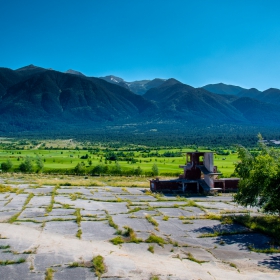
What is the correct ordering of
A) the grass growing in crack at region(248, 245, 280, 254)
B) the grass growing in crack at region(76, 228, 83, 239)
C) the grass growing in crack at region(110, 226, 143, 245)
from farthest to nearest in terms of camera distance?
the grass growing in crack at region(76, 228, 83, 239), the grass growing in crack at region(110, 226, 143, 245), the grass growing in crack at region(248, 245, 280, 254)

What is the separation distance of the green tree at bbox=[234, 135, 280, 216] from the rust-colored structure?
44.0 ft

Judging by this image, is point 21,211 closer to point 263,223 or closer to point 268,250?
point 263,223

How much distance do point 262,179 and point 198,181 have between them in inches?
741

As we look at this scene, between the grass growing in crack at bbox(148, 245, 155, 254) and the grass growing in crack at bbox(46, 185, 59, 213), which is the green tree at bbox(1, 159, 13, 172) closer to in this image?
the grass growing in crack at bbox(46, 185, 59, 213)

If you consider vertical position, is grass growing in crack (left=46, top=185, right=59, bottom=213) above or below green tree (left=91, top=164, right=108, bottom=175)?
above

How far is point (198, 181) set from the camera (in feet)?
137

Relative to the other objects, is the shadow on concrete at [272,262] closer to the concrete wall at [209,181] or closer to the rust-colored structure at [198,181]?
the rust-colored structure at [198,181]

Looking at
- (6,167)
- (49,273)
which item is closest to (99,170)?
(6,167)

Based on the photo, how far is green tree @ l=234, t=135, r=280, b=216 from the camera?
22.5 m

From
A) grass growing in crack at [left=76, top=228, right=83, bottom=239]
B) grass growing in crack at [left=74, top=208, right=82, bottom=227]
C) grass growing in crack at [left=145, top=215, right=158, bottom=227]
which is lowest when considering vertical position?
grass growing in crack at [left=145, top=215, right=158, bottom=227]

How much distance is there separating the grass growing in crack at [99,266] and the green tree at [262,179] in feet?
38.2

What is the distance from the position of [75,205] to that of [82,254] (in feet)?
44.5

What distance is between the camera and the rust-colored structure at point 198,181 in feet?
133

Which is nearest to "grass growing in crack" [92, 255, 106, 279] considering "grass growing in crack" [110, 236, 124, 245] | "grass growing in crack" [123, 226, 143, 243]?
"grass growing in crack" [110, 236, 124, 245]
